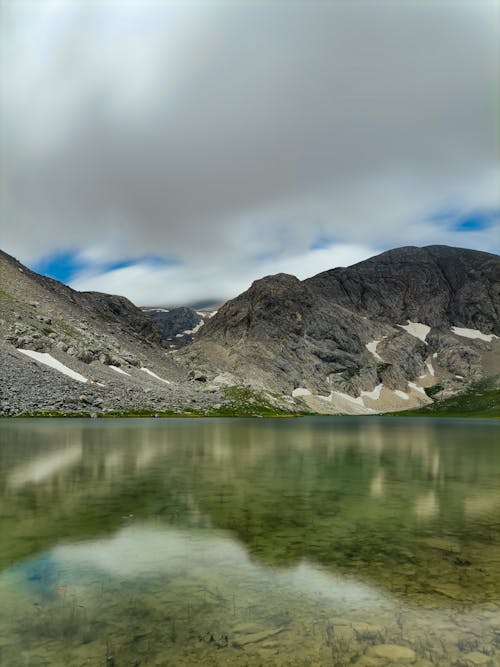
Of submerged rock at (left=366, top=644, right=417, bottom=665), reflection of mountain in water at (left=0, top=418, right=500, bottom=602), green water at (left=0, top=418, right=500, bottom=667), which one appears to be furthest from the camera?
reflection of mountain in water at (left=0, top=418, right=500, bottom=602)

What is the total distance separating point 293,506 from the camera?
86.3 ft

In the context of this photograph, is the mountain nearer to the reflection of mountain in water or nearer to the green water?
the reflection of mountain in water

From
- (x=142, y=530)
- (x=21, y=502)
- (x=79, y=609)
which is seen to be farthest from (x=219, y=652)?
(x=21, y=502)

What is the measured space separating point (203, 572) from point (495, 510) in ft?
57.8

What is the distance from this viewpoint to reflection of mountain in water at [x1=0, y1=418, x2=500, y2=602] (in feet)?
56.6

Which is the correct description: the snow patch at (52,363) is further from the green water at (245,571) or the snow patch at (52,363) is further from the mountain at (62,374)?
the green water at (245,571)

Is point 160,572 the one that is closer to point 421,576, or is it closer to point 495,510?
point 421,576

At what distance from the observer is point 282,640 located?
11.0 m

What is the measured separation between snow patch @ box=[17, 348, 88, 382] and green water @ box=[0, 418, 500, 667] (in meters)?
124

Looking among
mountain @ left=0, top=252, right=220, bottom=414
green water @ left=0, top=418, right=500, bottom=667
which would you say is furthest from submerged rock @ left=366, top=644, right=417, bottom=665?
mountain @ left=0, top=252, right=220, bottom=414

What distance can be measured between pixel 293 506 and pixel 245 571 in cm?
1086

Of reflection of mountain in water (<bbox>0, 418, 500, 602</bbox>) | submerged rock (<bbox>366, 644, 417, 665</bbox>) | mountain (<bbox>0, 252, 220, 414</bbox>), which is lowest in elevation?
reflection of mountain in water (<bbox>0, 418, 500, 602</bbox>)

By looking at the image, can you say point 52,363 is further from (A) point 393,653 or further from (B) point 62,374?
(A) point 393,653

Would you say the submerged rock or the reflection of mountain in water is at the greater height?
the submerged rock
